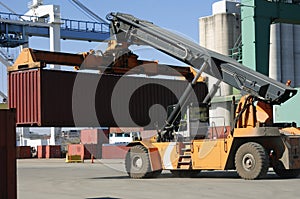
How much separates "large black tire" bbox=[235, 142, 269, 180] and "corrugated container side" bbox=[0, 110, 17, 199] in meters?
8.90

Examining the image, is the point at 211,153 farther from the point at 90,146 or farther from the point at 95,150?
the point at 90,146

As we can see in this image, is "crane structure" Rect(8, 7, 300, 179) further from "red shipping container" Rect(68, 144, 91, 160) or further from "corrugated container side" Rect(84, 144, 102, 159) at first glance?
"corrugated container side" Rect(84, 144, 102, 159)

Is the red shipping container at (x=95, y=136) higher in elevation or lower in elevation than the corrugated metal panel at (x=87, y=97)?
lower

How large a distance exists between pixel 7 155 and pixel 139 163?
33.4 ft

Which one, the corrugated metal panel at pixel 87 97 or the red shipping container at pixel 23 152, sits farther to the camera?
the red shipping container at pixel 23 152

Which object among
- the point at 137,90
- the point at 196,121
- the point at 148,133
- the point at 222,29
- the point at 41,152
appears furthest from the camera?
the point at 222,29

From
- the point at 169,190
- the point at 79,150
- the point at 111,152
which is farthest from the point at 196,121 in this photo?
the point at 111,152

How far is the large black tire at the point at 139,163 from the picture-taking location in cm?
1953

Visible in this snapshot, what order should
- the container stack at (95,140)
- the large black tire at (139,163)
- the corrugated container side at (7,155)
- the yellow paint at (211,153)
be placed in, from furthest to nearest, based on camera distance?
the container stack at (95,140)
the large black tire at (139,163)
the yellow paint at (211,153)
the corrugated container side at (7,155)

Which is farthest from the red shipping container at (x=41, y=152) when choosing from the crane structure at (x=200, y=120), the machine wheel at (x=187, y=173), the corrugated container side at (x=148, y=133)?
the machine wheel at (x=187, y=173)

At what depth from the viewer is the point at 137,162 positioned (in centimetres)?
1992

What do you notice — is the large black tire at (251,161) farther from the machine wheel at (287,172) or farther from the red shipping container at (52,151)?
the red shipping container at (52,151)

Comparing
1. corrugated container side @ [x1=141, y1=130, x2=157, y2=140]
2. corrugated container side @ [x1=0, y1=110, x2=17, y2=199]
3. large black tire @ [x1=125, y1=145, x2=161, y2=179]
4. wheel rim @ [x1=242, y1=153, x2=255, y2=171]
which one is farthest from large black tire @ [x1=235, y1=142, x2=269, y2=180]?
corrugated container side @ [x1=0, y1=110, x2=17, y2=199]

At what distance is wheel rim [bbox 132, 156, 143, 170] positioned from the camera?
19.8m
